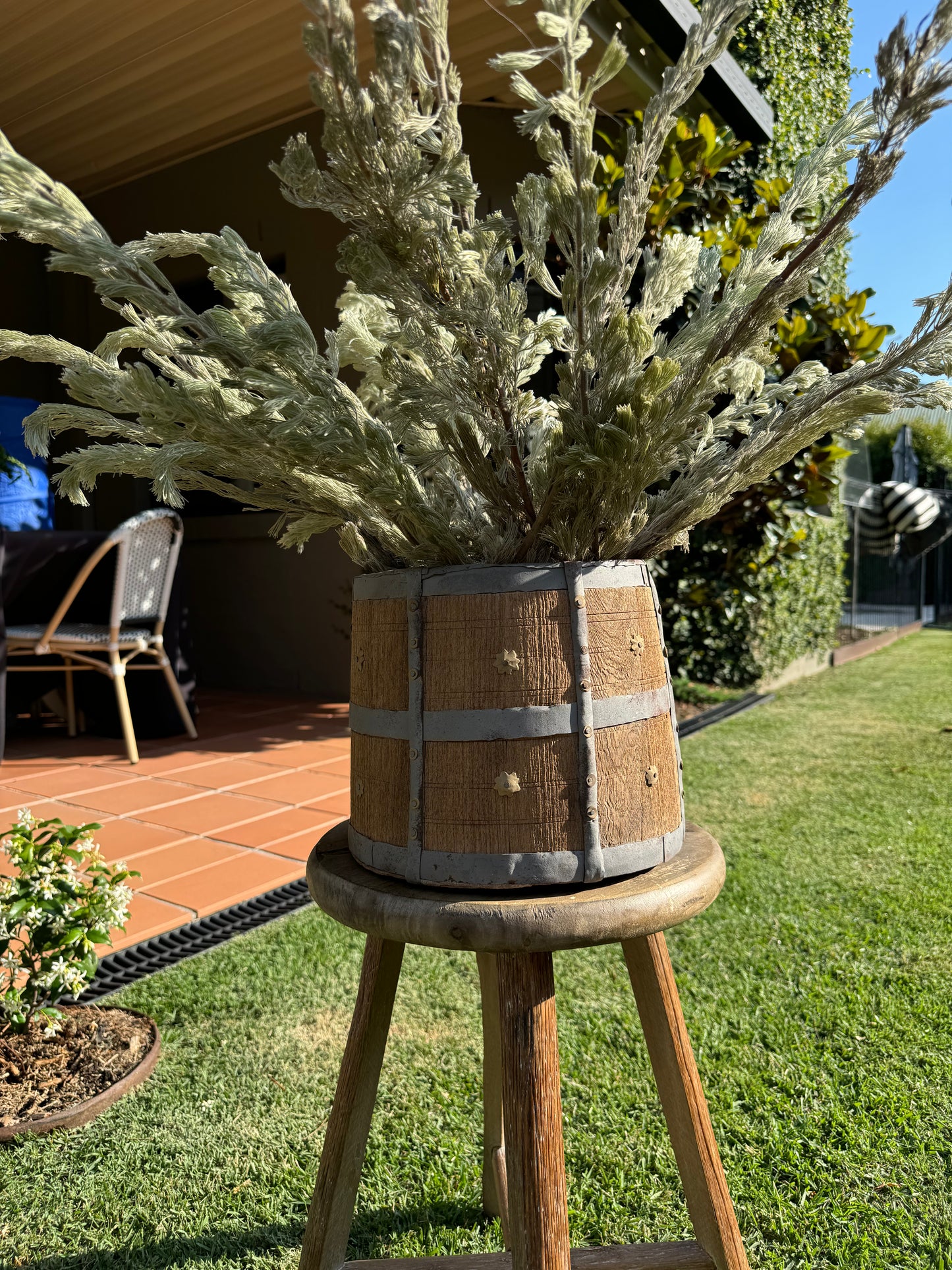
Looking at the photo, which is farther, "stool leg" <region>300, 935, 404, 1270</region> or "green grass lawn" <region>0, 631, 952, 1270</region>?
"green grass lawn" <region>0, 631, 952, 1270</region>

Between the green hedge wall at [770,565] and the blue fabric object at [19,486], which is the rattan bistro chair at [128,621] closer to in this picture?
the blue fabric object at [19,486]

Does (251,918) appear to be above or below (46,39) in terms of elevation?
below

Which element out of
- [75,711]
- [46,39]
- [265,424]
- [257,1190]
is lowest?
[257,1190]

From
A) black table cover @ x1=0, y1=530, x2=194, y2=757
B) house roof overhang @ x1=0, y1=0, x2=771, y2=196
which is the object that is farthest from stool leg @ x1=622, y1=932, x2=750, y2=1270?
black table cover @ x1=0, y1=530, x2=194, y2=757

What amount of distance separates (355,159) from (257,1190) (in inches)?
63.5

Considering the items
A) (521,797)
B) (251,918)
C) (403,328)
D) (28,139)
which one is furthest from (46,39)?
(521,797)

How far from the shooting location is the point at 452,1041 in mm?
2061

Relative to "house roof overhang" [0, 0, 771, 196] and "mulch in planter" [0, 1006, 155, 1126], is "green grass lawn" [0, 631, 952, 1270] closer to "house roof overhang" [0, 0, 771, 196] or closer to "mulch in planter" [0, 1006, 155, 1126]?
"mulch in planter" [0, 1006, 155, 1126]

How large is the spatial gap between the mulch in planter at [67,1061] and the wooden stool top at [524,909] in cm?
Answer: 122

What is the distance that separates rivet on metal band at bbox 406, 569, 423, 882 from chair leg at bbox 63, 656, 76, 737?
4584 millimetres

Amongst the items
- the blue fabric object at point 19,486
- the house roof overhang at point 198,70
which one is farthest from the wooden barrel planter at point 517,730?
the blue fabric object at point 19,486

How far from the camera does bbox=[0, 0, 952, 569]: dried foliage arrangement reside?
73cm

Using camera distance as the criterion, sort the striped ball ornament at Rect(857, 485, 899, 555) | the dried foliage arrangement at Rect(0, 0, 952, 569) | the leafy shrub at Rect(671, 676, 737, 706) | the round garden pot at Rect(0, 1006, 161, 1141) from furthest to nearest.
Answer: the striped ball ornament at Rect(857, 485, 899, 555) → the leafy shrub at Rect(671, 676, 737, 706) → the round garden pot at Rect(0, 1006, 161, 1141) → the dried foliage arrangement at Rect(0, 0, 952, 569)

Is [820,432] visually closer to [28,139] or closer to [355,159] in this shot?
[355,159]
